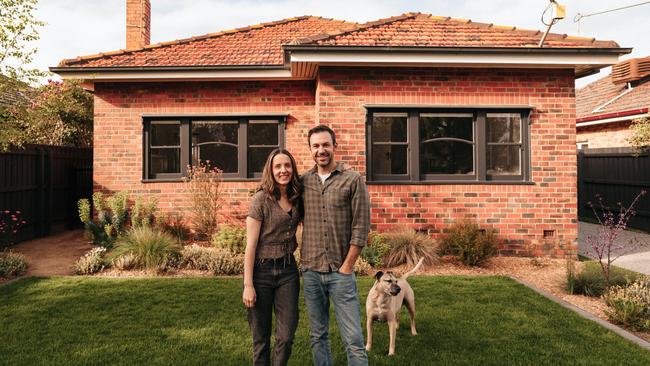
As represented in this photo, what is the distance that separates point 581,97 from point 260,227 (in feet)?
67.4

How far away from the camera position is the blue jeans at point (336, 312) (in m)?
2.68

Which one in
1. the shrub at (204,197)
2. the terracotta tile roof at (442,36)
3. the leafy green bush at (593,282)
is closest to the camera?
the leafy green bush at (593,282)

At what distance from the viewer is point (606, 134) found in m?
14.5

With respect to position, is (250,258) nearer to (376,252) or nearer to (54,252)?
(376,252)

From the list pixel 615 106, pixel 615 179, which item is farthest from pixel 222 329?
→ pixel 615 106

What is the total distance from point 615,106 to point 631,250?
915 cm

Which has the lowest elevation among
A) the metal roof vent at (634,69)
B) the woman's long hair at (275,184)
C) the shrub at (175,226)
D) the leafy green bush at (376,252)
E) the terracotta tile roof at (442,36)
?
the leafy green bush at (376,252)

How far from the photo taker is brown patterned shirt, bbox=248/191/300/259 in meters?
2.72

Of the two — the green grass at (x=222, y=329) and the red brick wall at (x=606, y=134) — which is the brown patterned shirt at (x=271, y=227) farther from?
the red brick wall at (x=606, y=134)

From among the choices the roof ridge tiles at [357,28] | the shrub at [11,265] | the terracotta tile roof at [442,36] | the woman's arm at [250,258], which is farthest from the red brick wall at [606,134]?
the shrub at [11,265]

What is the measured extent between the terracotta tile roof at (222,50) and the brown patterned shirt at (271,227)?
6368 mm

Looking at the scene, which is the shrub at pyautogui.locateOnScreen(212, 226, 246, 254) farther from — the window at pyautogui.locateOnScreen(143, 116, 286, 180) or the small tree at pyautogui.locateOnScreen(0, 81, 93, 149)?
the small tree at pyautogui.locateOnScreen(0, 81, 93, 149)

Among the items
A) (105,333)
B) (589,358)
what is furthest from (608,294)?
(105,333)

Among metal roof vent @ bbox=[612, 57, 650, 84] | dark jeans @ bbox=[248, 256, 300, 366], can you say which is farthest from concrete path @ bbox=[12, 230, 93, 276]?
metal roof vent @ bbox=[612, 57, 650, 84]
